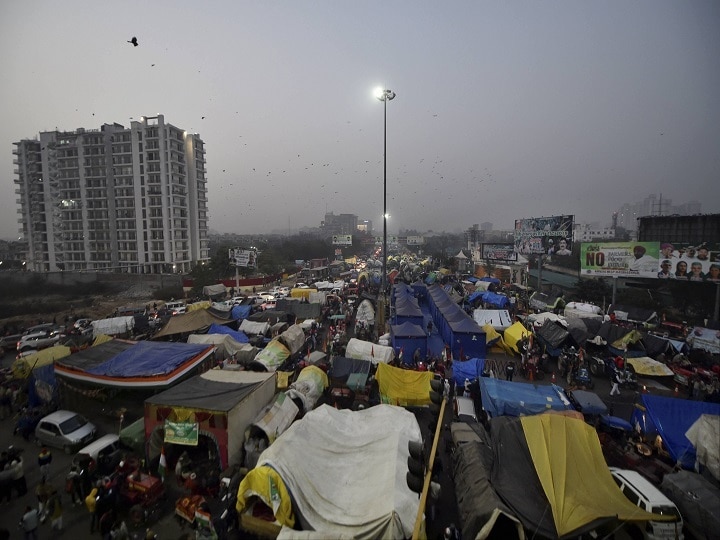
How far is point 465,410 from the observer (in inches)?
375

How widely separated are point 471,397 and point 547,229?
21846mm

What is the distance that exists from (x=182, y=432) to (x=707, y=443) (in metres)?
10.6

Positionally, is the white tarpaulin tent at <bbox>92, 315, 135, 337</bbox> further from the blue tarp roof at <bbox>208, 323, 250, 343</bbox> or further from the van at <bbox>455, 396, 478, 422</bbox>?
the van at <bbox>455, 396, 478, 422</bbox>

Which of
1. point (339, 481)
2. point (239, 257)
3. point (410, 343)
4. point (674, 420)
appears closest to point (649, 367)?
point (674, 420)

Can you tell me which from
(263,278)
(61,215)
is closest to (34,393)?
(263,278)

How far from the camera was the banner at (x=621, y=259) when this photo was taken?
67.8 feet

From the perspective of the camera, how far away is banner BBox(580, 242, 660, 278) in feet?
67.8

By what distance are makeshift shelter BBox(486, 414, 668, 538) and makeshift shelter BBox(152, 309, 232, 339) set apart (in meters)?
14.4

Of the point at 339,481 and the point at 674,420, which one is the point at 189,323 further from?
the point at 674,420

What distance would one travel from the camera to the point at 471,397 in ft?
34.6

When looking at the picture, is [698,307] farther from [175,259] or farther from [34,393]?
[175,259]

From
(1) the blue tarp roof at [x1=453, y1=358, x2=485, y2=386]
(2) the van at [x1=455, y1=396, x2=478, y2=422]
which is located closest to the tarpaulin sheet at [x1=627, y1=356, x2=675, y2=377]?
(1) the blue tarp roof at [x1=453, y1=358, x2=485, y2=386]

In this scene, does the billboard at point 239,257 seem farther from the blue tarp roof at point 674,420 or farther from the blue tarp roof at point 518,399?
the blue tarp roof at point 674,420

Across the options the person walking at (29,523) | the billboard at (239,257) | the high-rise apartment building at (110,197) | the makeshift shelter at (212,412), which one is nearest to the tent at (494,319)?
the makeshift shelter at (212,412)
